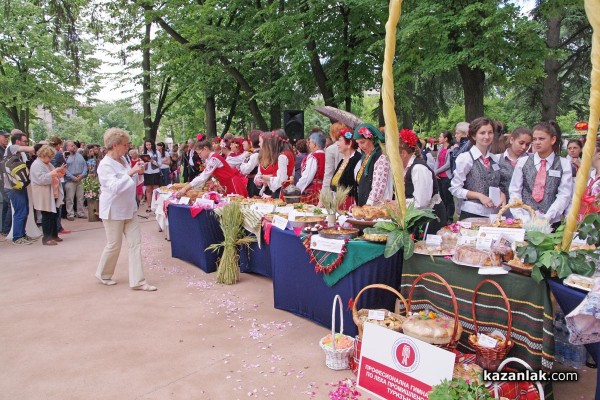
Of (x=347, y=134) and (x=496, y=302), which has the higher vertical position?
(x=347, y=134)

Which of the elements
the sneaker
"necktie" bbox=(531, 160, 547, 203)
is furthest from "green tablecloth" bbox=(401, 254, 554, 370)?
the sneaker

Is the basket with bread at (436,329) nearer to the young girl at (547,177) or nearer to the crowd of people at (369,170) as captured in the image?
the crowd of people at (369,170)

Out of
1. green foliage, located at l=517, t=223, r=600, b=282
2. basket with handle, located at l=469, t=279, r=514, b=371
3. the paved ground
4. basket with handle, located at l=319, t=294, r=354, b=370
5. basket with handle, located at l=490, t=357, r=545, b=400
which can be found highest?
green foliage, located at l=517, t=223, r=600, b=282

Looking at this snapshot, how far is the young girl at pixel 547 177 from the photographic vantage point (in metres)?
3.26

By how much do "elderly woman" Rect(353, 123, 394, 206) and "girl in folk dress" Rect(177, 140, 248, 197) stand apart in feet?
7.88

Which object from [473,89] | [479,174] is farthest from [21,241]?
[473,89]

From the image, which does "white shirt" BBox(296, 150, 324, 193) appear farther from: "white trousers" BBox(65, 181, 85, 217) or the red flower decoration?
"white trousers" BBox(65, 181, 85, 217)

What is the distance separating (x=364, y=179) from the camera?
3967mm

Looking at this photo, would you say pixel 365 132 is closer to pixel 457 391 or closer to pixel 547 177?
pixel 547 177

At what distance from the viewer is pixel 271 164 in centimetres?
555

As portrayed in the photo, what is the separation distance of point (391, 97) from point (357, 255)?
1.09 m

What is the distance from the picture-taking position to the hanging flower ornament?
3752 millimetres

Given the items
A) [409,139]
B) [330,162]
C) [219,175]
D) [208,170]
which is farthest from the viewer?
[219,175]

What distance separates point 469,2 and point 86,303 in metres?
8.31
